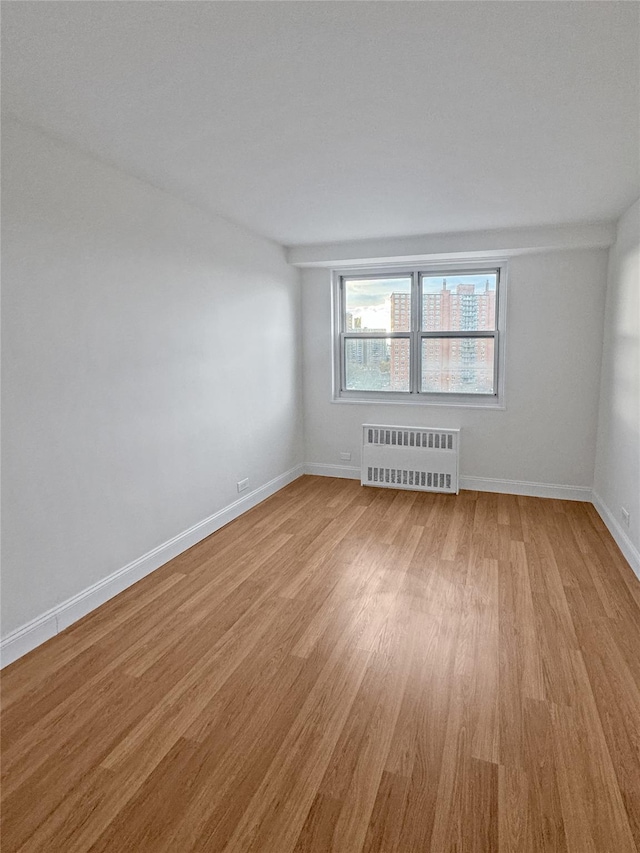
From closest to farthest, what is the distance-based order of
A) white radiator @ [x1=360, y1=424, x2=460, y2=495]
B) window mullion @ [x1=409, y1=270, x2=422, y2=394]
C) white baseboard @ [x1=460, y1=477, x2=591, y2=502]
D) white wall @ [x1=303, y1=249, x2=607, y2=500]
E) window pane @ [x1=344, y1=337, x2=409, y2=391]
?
white wall @ [x1=303, y1=249, x2=607, y2=500] → white baseboard @ [x1=460, y1=477, x2=591, y2=502] → white radiator @ [x1=360, y1=424, x2=460, y2=495] → window mullion @ [x1=409, y1=270, x2=422, y2=394] → window pane @ [x1=344, y1=337, x2=409, y2=391]

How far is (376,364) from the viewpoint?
17.6 feet

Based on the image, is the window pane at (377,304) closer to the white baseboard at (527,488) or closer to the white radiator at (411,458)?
the white radiator at (411,458)

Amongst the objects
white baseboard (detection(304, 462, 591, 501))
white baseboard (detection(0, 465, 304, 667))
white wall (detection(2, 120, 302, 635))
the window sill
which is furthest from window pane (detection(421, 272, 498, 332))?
white baseboard (detection(0, 465, 304, 667))

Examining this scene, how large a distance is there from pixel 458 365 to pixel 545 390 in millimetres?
881

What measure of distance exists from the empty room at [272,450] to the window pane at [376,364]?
0.86 meters

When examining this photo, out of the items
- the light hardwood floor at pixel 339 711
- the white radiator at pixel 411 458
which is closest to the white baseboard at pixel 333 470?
the white radiator at pixel 411 458

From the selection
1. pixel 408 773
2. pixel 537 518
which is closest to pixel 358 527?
pixel 537 518

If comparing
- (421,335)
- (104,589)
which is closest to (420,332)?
(421,335)

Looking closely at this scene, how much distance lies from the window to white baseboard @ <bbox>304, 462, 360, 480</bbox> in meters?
0.80

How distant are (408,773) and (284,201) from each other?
11.0 feet

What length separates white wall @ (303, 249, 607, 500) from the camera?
4.46 m

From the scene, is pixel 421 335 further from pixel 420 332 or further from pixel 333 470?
pixel 333 470

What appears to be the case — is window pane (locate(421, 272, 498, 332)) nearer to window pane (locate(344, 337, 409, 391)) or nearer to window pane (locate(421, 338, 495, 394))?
window pane (locate(421, 338, 495, 394))

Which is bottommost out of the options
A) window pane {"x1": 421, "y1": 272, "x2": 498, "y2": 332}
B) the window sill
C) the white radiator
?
the white radiator
